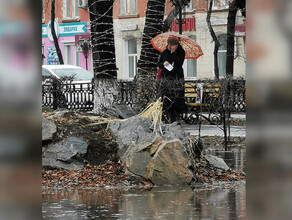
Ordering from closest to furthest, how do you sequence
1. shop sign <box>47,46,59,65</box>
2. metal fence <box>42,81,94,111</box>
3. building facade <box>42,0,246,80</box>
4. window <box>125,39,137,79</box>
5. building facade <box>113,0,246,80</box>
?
metal fence <box>42,81,94,111</box> → building facade <box>113,0,246,80</box> → building facade <box>42,0,246,80</box> → window <box>125,39,137,79</box> → shop sign <box>47,46,59,65</box>

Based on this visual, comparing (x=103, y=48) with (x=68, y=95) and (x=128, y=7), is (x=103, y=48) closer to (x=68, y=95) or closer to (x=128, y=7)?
(x=68, y=95)

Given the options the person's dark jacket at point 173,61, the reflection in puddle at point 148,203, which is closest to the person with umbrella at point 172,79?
the person's dark jacket at point 173,61

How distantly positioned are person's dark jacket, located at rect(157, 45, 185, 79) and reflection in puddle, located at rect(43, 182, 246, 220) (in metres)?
6.81

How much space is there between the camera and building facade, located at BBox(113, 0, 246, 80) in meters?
45.0

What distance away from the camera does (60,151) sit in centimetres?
996

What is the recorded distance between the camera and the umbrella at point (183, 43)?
17.8 metres

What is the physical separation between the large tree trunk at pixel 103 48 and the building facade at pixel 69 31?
35.1 m

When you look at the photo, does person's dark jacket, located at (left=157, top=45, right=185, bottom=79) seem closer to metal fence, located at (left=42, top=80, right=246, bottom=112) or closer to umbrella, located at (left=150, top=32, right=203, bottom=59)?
umbrella, located at (left=150, top=32, right=203, bottom=59)

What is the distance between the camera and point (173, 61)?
15961 millimetres

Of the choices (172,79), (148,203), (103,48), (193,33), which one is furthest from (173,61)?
(193,33)

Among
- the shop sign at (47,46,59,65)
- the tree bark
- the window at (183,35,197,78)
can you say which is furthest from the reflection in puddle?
the shop sign at (47,46,59,65)
